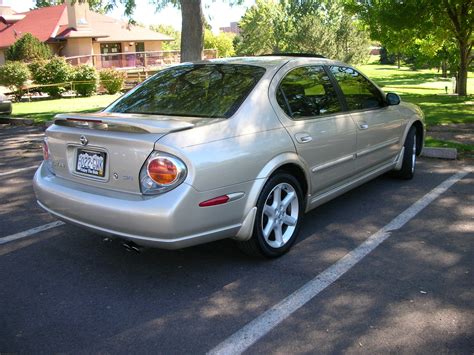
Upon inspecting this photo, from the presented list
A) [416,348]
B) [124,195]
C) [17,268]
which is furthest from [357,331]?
[17,268]

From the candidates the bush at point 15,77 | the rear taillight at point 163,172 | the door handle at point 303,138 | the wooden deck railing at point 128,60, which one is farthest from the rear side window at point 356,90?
the wooden deck railing at point 128,60

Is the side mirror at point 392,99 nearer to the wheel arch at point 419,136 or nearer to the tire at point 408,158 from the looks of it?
the tire at point 408,158

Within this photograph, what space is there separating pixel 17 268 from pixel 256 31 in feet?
211

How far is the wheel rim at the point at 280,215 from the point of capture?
156 inches

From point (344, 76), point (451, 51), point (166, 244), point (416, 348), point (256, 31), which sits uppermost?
point (256, 31)

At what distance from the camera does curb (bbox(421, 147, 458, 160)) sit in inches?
292

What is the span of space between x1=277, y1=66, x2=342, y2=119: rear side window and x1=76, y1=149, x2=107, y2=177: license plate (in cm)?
155

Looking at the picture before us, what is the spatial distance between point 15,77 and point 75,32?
62.3 ft

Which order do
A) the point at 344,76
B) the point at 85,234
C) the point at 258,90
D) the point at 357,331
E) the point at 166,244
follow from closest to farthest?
the point at 357,331
the point at 166,244
the point at 258,90
the point at 85,234
the point at 344,76

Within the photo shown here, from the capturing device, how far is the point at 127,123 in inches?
137

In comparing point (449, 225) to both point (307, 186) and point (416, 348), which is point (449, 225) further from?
point (416, 348)

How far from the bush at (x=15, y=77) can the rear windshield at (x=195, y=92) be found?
67.9ft

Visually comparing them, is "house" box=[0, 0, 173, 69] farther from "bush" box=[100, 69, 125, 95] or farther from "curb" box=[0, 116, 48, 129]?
"curb" box=[0, 116, 48, 129]

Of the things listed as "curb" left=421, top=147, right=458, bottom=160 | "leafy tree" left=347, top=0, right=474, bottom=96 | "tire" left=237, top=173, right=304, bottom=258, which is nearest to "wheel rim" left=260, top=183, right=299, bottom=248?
"tire" left=237, top=173, right=304, bottom=258
